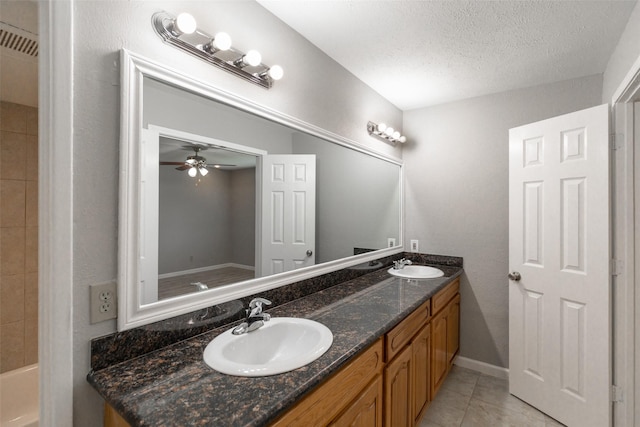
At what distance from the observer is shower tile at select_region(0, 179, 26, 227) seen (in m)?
2.04

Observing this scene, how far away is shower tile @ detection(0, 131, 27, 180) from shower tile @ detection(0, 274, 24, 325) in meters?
0.72

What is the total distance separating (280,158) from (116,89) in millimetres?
811

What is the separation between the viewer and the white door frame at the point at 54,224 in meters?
0.85

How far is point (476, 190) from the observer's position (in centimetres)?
263

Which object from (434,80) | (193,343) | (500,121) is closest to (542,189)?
(500,121)

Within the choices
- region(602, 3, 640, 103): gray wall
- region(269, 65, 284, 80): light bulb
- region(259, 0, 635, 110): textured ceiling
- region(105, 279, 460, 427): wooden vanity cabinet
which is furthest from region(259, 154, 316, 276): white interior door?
region(602, 3, 640, 103): gray wall

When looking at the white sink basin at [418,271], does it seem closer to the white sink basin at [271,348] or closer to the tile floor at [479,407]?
the tile floor at [479,407]

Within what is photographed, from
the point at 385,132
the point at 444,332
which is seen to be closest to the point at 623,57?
the point at 385,132

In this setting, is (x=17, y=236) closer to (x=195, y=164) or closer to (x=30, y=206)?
(x=30, y=206)

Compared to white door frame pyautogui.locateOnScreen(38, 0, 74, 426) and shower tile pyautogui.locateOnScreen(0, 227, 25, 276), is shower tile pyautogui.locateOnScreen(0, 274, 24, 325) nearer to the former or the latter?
shower tile pyautogui.locateOnScreen(0, 227, 25, 276)

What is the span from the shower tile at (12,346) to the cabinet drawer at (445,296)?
116 inches

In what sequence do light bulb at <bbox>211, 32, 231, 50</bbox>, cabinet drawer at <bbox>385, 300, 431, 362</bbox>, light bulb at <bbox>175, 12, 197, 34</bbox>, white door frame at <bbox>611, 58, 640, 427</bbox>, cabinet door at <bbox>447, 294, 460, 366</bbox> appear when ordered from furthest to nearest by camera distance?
cabinet door at <bbox>447, 294, 460, 366</bbox>
white door frame at <bbox>611, 58, 640, 427</bbox>
cabinet drawer at <bbox>385, 300, 431, 362</bbox>
light bulb at <bbox>211, 32, 231, 50</bbox>
light bulb at <bbox>175, 12, 197, 34</bbox>

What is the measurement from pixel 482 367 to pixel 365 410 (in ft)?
6.30

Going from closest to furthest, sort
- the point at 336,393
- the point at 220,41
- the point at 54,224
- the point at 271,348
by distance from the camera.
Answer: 1. the point at 54,224
2. the point at 336,393
3. the point at 220,41
4. the point at 271,348
